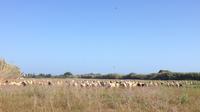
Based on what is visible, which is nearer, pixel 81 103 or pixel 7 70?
pixel 81 103

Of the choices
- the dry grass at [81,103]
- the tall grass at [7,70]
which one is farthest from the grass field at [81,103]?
the tall grass at [7,70]

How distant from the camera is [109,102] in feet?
44.1

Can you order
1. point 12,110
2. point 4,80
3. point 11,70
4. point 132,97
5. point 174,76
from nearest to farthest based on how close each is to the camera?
point 12,110
point 132,97
point 4,80
point 11,70
point 174,76

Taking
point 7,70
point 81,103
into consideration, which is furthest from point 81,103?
point 7,70

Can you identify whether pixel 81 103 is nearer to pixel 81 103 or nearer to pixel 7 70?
pixel 81 103

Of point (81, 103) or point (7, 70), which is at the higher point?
point (7, 70)

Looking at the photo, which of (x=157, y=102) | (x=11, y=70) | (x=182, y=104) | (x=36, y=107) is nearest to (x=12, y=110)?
(x=36, y=107)

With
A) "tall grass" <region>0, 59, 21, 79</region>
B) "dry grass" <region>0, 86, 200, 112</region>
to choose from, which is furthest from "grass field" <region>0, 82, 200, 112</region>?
"tall grass" <region>0, 59, 21, 79</region>

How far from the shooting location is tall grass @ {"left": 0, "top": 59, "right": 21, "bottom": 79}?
24880mm

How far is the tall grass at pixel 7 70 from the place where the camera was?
24.9 meters

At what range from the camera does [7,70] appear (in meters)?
25.9

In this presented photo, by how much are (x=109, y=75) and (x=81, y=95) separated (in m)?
28.3

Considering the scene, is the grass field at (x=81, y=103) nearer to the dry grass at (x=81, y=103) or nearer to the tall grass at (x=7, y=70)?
the dry grass at (x=81, y=103)

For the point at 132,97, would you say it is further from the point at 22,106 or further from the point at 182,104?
the point at 22,106
